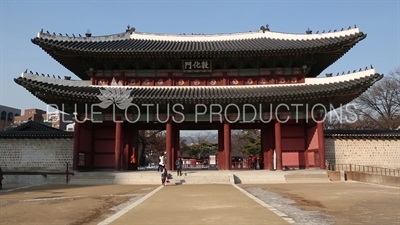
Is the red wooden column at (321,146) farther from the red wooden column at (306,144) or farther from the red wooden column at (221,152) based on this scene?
the red wooden column at (221,152)

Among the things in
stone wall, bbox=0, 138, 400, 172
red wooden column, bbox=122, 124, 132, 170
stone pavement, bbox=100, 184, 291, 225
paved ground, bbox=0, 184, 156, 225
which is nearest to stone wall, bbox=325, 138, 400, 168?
stone wall, bbox=0, 138, 400, 172

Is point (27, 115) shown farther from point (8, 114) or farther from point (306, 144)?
point (306, 144)

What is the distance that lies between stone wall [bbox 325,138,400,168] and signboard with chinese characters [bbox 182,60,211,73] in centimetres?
1036

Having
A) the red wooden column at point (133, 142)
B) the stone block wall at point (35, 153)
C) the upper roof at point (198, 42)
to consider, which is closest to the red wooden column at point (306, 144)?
the upper roof at point (198, 42)

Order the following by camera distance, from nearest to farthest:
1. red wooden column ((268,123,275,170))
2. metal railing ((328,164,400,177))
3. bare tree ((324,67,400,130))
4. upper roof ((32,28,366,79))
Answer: upper roof ((32,28,366,79))
metal railing ((328,164,400,177))
red wooden column ((268,123,275,170))
bare tree ((324,67,400,130))

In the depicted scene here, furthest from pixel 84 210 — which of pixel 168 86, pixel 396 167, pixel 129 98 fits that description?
pixel 396 167

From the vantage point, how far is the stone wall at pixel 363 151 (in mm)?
25406

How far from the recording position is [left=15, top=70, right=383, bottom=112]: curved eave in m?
22.6

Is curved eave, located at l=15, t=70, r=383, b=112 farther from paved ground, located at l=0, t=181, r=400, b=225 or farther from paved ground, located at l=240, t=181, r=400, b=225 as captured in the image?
paved ground, located at l=0, t=181, r=400, b=225

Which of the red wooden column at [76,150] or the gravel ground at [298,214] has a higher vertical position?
the red wooden column at [76,150]

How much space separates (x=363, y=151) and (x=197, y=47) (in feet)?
47.9

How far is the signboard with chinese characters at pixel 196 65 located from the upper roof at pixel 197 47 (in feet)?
2.16

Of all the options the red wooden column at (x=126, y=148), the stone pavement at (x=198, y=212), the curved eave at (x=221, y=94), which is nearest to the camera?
the stone pavement at (x=198, y=212)

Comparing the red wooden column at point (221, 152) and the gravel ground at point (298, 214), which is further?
the red wooden column at point (221, 152)
